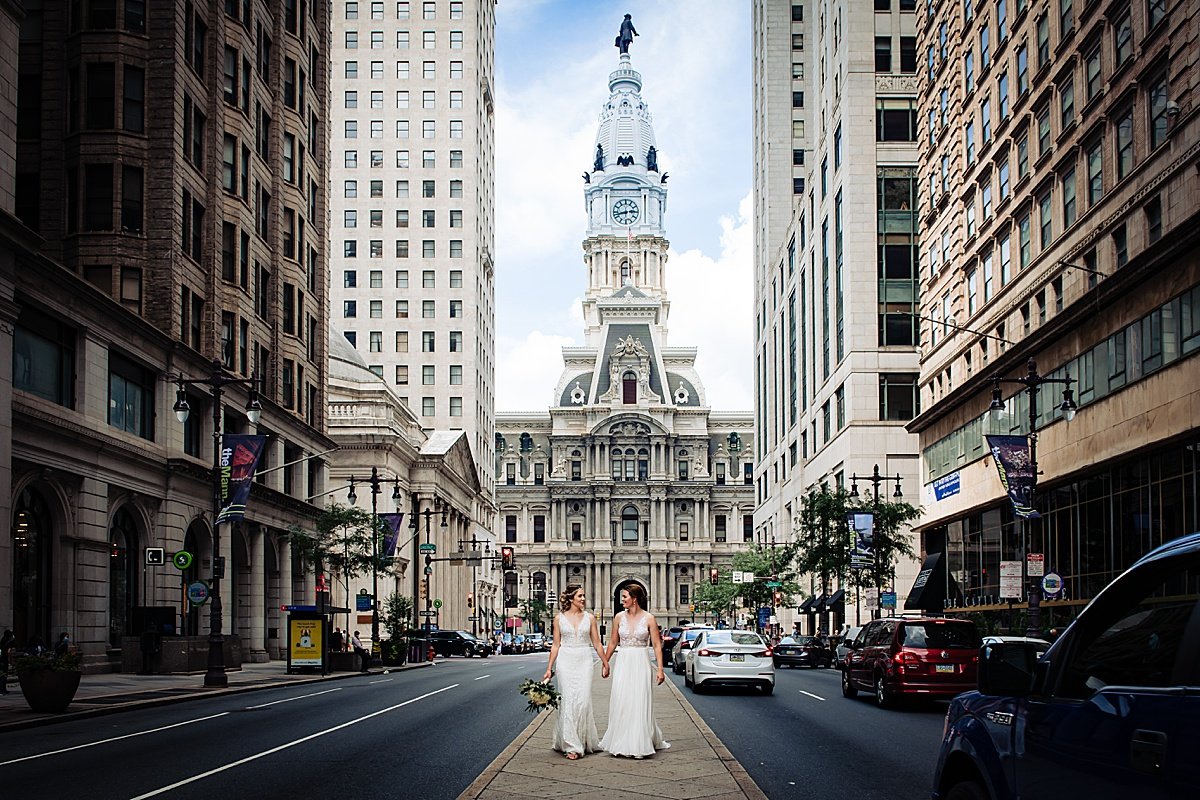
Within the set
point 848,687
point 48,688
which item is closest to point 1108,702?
point 48,688

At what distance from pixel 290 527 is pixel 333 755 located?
47.4 m

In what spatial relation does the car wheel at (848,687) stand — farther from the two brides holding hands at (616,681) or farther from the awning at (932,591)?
the awning at (932,591)

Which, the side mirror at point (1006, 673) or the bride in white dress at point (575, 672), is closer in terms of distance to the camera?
the side mirror at point (1006, 673)

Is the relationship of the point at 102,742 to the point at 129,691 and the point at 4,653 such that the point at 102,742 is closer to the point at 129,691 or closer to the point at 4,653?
the point at 129,691

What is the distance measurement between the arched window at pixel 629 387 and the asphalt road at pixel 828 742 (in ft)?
439

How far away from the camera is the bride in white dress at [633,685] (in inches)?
612

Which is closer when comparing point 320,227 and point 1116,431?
point 1116,431

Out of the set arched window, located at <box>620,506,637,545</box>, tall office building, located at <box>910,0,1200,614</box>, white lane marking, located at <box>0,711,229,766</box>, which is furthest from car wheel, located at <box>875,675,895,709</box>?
arched window, located at <box>620,506,637,545</box>

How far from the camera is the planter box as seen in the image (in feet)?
82.1

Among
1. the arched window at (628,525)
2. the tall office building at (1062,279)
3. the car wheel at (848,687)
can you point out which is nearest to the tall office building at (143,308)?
the car wheel at (848,687)

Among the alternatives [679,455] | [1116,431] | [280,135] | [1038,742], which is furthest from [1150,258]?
[679,455]

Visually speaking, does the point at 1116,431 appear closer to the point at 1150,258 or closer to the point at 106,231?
the point at 1150,258

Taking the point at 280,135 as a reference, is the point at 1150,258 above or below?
below

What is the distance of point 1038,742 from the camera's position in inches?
234
